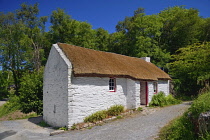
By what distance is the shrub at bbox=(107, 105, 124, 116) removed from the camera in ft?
36.1

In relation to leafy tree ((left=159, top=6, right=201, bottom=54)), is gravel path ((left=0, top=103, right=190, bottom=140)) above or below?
below

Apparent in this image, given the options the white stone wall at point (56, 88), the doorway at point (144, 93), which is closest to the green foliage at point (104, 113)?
the white stone wall at point (56, 88)

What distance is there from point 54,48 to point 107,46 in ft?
79.2

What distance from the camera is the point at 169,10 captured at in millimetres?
32094

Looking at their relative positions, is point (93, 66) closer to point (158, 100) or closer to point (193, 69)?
point (158, 100)

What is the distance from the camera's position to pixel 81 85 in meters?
9.84

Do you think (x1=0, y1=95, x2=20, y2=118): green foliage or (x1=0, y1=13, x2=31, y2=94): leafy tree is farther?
(x1=0, y1=13, x2=31, y2=94): leafy tree

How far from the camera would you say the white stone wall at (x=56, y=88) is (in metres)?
9.60

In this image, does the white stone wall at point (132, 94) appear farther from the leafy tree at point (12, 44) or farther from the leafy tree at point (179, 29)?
the leafy tree at point (12, 44)

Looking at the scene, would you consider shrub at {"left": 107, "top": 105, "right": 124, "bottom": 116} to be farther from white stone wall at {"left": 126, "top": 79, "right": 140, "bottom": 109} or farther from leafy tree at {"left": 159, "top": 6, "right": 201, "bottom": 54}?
leafy tree at {"left": 159, "top": 6, "right": 201, "bottom": 54}

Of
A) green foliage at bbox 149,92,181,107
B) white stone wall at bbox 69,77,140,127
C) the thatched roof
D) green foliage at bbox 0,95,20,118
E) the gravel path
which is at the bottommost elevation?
green foliage at bbox 0,95,20,118

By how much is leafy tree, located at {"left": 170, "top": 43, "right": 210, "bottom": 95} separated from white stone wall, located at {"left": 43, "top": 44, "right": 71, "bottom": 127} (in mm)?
11525

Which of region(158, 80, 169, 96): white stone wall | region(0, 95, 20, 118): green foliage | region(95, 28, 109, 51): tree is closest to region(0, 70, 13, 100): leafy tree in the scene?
region(0, 95, 20, 118): green foliage

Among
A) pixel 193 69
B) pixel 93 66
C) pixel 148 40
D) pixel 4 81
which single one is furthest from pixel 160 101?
pixel 4 81
